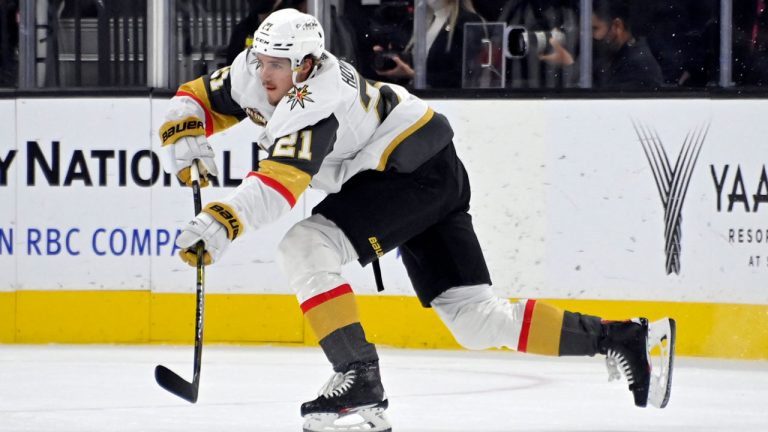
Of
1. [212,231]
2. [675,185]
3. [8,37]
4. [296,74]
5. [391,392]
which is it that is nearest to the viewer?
[212,231]

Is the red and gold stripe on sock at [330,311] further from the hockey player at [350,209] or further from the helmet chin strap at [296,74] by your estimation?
the helmet chin strap at [296,74]

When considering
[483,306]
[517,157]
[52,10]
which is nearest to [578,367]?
[517,157]

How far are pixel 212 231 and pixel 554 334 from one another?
1.00 meters

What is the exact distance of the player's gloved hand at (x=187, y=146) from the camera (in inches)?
152

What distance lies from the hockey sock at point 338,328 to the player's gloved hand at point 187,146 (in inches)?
23.9

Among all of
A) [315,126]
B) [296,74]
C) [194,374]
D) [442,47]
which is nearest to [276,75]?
[296,74]

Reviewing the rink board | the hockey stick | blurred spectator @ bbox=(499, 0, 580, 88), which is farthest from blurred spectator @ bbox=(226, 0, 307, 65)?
the hockey stick

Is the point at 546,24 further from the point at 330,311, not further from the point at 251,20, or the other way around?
the point at 330,311

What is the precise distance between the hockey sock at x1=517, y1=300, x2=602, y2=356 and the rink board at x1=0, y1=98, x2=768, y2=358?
195 centimetres

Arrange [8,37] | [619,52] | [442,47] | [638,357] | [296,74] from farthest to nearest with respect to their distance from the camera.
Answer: [8,37] → [442,47] → [619,52] → [638,357] → [296,74]

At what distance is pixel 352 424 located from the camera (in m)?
3.50

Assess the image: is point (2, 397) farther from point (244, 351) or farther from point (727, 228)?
point (727, 228)

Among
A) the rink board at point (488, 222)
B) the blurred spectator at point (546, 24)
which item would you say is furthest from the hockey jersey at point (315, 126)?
the blurred spectator at point (546, 24)

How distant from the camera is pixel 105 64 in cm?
610
